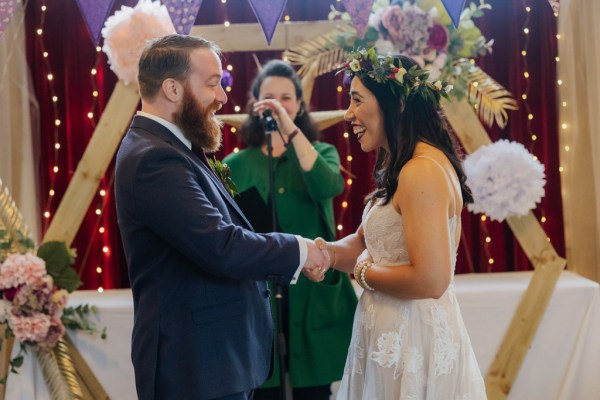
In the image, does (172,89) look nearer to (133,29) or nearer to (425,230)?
(425,230)

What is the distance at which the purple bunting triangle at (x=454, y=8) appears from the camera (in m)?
3.47

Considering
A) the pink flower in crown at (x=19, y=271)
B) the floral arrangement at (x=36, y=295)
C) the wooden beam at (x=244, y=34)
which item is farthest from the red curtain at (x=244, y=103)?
the pink flower in crown at (x=19, y=271)

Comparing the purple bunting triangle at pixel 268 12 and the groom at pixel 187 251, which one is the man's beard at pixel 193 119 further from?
the purple bunting triangle at pixel 268 12

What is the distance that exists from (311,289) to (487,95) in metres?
1.41

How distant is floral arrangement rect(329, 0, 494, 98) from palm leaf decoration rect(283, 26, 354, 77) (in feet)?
0.39

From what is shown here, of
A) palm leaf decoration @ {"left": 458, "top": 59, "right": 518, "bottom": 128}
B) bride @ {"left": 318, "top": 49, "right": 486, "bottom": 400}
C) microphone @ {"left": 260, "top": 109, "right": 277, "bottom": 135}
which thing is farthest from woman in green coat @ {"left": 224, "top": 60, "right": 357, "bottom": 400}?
palm leaf decoration @ {"left": 458, "top": 59, "right": 518, "bottom": 128}

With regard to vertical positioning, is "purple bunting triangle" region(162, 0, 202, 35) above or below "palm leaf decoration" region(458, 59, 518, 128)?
above

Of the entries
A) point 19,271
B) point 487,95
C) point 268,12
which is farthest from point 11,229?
point 487,95

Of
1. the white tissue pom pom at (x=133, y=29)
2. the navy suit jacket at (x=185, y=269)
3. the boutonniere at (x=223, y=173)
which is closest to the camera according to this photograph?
the navy suit jacket at (x=185, y=269)

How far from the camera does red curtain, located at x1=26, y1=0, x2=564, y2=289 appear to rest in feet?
13.0

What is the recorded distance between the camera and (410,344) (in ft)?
7.75

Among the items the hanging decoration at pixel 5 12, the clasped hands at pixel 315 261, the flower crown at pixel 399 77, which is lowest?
the clasped hands at pixel 315 261

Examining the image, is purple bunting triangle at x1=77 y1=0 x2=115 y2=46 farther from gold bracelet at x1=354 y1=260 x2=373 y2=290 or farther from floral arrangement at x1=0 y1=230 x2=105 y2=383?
gold bracelet at x1=354 y1=260 x2=373 y2=290

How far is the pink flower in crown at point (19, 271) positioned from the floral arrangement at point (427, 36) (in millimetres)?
1736
